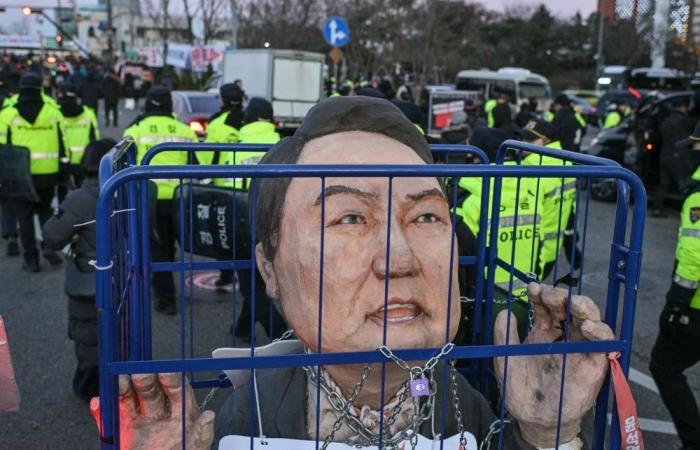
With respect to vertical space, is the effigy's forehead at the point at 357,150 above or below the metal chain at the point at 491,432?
above

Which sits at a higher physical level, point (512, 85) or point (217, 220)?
point (512, 85)

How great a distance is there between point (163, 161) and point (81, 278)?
1.76 metres

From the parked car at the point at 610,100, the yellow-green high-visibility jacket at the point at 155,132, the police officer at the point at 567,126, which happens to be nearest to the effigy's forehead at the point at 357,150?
the yellow-green high-visibility jacket at the point at 155,132

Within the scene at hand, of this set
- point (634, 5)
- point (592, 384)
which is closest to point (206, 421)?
point (592, 384)

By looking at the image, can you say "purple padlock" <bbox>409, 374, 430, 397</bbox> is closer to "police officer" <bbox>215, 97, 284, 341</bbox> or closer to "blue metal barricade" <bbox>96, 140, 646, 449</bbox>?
"blue metal barricade" <bbox>96, 140, 646, 449</bbox>

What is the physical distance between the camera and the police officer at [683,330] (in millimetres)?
3531

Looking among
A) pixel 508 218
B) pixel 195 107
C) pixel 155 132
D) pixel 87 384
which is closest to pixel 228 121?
pixel 155 132

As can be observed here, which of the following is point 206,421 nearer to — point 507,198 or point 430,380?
point 430,380

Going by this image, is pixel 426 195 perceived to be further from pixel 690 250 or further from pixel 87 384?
pixel 87 384

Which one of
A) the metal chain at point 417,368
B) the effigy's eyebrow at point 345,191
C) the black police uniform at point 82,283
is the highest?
the effigy's eyebrow at point 345,191

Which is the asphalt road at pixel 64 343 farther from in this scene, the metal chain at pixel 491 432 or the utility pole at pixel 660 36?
the utility pole at pixel 660 36

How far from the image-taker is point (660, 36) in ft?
116

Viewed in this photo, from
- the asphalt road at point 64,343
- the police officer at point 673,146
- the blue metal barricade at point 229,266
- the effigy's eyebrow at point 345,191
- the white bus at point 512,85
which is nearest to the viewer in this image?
the blue metal barricade at point 229,266

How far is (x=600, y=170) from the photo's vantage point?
5.64ft
